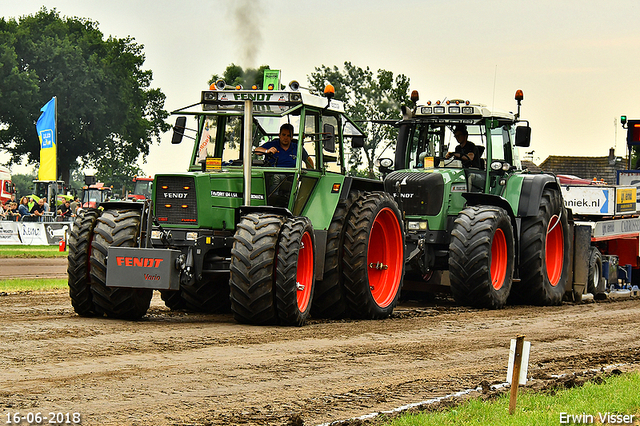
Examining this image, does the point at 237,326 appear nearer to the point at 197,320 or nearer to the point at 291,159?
the point at 197,320

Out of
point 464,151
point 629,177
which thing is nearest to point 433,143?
point 464,151

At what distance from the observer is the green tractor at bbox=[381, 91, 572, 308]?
13.2m

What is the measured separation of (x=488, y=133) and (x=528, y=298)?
9.12 feet

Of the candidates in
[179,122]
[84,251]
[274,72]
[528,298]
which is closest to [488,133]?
[528,298]

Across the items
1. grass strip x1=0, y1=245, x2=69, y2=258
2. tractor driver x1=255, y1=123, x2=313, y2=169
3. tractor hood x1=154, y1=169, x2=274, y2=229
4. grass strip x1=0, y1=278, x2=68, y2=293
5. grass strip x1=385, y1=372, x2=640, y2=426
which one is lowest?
grass strip x1=0, y1=278, x2=68, y2=293

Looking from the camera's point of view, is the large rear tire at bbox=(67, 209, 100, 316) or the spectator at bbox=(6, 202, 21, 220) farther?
the spectator at bbox=(6, 202, 21, 220)

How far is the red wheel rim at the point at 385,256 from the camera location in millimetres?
12211

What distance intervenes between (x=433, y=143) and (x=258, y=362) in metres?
8.28

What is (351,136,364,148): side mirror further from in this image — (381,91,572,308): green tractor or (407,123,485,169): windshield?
(407,123,485,169): windshield

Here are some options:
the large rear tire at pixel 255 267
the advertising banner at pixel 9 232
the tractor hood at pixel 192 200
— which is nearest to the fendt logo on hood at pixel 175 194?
the tractor hood at pixel 192 200

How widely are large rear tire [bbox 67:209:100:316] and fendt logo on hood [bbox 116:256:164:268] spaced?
29.7 inches

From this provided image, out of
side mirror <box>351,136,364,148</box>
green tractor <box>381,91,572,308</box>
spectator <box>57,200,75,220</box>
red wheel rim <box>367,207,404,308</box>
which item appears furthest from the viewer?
spectator <box>57,200,75,220</box>

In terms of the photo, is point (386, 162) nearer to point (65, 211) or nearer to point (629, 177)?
point (629, 177)

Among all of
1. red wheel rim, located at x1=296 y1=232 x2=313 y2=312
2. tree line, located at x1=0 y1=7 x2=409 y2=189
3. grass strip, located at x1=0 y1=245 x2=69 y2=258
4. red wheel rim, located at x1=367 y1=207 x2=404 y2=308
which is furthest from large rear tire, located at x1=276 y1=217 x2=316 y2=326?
tree line, located at x1=0 y1=7 x2=409 y2=189
